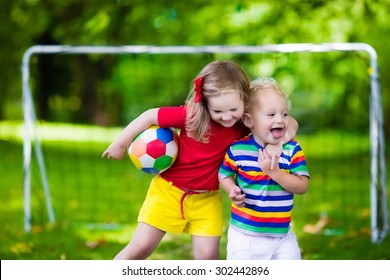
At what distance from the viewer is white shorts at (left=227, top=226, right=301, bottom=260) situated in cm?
336

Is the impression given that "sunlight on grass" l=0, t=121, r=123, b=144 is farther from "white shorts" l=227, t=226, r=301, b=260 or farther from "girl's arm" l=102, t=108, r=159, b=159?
"white shorts" l=227, t=226, r=301, b=260

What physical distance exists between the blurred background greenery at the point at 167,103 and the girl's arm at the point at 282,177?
4.79 ft

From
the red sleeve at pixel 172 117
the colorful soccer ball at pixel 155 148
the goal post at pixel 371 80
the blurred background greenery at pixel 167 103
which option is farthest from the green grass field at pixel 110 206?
the red sleeve at pixel 172 117

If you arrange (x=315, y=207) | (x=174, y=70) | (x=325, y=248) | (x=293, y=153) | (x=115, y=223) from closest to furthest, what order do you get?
(x=293, y=153) → (x=325, y=248) → (x=115, y=223) → (x=315, y=207) → (x=174, y=70)

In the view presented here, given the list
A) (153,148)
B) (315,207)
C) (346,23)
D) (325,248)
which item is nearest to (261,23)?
(346,23)

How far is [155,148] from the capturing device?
3471mm

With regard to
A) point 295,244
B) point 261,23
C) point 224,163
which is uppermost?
point 261,23

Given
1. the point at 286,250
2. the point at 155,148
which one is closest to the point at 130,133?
the point at 155,148

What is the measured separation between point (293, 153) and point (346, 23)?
21.5 feet

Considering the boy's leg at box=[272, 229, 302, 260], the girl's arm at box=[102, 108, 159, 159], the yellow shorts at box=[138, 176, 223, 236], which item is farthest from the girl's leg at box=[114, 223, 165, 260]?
the boy's leg at box=[272, 229, 302, 260]

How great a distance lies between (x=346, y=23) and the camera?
938cm

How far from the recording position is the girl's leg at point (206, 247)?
141 inches

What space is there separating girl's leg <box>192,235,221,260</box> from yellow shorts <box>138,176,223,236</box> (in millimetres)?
28

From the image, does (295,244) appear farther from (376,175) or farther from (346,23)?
(346,23)
